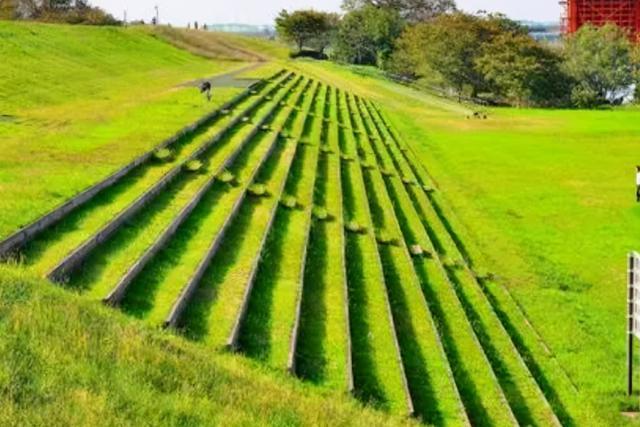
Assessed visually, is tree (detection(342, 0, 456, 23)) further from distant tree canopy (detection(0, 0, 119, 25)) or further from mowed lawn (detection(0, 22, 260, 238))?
mowed lawn (detection(0, 22, 260, 238))

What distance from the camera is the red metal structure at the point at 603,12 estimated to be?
8881 centimetres

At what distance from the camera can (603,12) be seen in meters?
89.5

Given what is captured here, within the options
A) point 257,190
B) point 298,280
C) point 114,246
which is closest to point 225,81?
point 257,190

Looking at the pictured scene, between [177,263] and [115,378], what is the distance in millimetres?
4049

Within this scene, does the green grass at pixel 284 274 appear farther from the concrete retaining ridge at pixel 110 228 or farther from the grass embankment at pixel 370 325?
the concrete retaining ridge at pixel 110 228

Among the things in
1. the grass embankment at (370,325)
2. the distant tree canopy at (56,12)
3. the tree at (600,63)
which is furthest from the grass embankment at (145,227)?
the tree at (600,63)

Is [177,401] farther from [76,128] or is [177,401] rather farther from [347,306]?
[76,128]

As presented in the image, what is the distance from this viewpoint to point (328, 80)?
52.3 meters

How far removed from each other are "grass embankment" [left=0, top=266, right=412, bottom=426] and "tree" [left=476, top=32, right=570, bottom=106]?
176 feet

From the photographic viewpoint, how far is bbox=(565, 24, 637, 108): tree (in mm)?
64375

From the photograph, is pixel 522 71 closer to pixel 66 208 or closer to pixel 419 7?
pixel 419 7

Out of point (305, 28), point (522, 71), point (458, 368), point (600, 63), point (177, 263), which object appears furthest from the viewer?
point (305, 28)

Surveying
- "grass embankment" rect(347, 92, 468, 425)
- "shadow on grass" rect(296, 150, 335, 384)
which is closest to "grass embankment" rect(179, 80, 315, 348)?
"shadow on grass" rect(296, 150, 335, 384)

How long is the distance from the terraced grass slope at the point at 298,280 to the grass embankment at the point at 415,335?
25 millimetres
